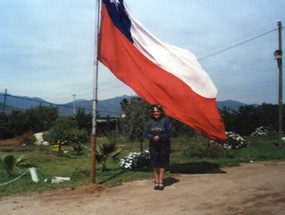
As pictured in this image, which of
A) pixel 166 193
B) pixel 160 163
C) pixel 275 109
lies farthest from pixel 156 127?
pixel 275 109

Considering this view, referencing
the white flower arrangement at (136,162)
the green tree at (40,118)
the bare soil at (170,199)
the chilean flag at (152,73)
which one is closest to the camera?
the bare soil at (170,199)

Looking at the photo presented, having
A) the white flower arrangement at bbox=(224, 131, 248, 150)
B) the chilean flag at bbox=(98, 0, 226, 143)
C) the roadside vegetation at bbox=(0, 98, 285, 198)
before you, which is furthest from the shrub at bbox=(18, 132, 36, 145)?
the chilean flag at bbox=(98, 0, 226, 143)

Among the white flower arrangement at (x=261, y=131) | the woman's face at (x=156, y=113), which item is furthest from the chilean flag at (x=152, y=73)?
the white flower arrangement at (x=261, y=131)

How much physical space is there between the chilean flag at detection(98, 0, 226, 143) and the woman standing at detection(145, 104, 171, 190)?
0.73m

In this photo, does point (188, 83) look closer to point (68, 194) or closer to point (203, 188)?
point (203, 188)

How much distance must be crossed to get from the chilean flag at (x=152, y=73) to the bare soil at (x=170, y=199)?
1.38m

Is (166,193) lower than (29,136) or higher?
lower

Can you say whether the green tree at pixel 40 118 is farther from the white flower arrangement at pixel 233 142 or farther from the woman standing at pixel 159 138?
the woman standing at pixel 159 138

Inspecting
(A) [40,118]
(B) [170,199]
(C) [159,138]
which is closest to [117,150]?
(C) [159,138]

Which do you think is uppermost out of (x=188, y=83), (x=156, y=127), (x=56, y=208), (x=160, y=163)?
(x=188, y=83)

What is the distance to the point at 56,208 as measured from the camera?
7410mm

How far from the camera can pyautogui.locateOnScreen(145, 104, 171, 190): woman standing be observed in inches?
348

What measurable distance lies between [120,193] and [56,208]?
60.3 inches

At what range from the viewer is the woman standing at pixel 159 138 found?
29.0ft
